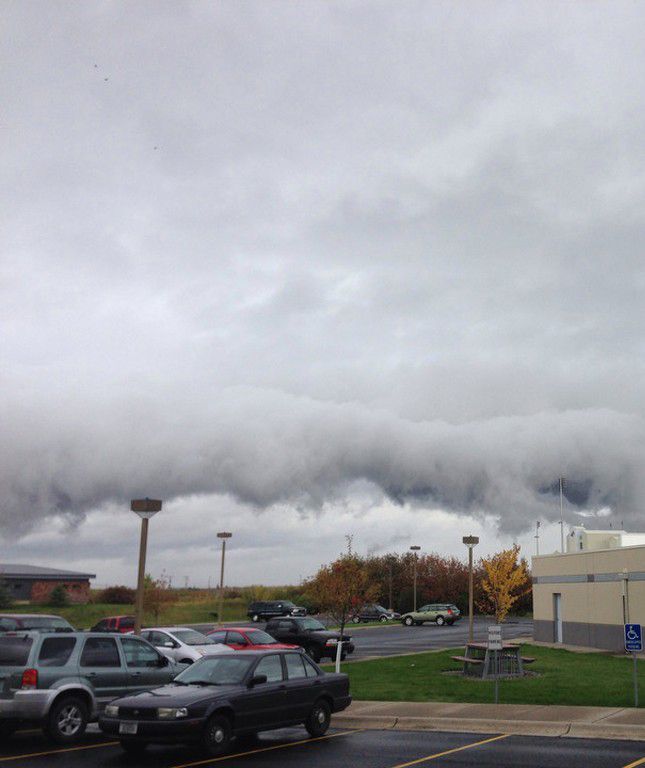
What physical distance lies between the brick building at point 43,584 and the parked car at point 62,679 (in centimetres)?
6301

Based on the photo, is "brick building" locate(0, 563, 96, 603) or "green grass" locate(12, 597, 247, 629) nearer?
"green grass" locate(12, 597, 247, 629)

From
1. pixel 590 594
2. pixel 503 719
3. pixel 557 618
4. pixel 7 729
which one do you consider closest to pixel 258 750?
pixel 7 729

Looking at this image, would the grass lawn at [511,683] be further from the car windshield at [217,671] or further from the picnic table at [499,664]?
the car windshield at [217,671]

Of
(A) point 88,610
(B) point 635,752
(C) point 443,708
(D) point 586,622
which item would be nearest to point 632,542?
(D) point 586,622

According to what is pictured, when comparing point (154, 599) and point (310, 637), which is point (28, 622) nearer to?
point (310, 637)

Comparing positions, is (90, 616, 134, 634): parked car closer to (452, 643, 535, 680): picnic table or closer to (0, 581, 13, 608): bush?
(452, 643, 535, 680): picnic table

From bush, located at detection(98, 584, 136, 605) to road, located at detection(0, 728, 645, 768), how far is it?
209 feet

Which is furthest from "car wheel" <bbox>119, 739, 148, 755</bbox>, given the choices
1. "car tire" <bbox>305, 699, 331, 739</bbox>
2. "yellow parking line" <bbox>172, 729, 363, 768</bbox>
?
"car tire" <bbox>305, 699, 331, 739</bbox>

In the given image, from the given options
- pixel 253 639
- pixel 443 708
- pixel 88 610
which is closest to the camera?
pixel 443 708

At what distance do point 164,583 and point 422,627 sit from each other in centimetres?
2706

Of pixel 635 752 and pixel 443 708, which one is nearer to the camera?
pixel 635 752

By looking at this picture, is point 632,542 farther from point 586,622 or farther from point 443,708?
point 443,708

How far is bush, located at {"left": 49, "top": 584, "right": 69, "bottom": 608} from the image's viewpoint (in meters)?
71.2

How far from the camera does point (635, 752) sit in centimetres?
1364
